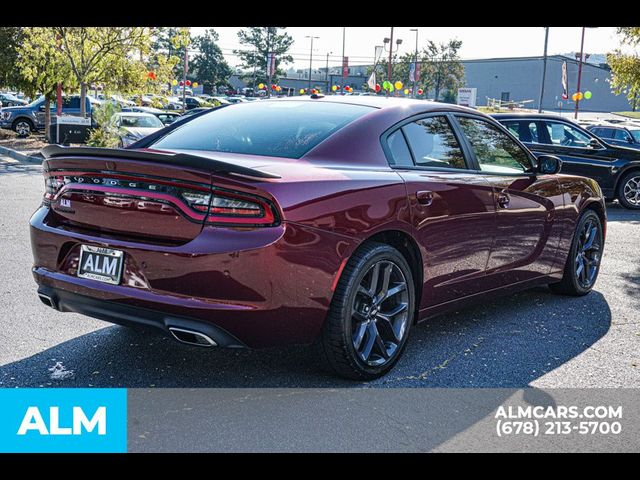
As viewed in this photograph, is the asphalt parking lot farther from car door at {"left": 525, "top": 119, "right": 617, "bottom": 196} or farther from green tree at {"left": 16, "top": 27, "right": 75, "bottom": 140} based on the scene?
green tree at {"left": 16, "top": 27, "right": 75, "bottom": 140}

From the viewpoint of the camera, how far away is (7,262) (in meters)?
6.96

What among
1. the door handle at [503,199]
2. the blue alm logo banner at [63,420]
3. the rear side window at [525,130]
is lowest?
the blue alm logo banner at [63,420]

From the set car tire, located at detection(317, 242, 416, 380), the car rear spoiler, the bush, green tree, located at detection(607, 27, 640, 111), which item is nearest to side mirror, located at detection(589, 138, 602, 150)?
green tree, located at detection(607, 27, 640, 111)

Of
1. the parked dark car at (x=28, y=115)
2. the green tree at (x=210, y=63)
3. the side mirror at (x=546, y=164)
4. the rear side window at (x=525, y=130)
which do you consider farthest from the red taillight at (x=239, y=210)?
the green tree at (x=210, y=63)

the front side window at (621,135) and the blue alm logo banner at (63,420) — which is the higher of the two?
the front side window at (621,135)

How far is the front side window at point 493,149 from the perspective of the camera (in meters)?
5.31

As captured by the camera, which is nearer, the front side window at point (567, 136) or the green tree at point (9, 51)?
the front side window at point (567, 136)

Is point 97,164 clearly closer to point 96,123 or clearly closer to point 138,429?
point 138,429

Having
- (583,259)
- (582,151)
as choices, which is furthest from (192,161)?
(582,151)

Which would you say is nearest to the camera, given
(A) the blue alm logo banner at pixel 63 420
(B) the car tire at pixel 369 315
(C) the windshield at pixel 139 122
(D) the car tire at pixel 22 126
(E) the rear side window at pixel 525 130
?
(A) the blue alm logo banner at pixel 63 420

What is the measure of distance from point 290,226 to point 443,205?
1293 millimetres

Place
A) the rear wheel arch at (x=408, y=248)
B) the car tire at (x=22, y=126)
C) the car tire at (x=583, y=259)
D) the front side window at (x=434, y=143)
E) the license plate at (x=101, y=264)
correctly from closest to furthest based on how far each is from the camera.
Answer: the license plate at (x=101, y=264) < the rear wheel arch at (x=408, y=248) < the front side window at (x=434, y=143) < the car tire at (x=583, y=259) < the car tire at (x=22, y=126)

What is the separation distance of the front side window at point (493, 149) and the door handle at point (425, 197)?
84 centimetres

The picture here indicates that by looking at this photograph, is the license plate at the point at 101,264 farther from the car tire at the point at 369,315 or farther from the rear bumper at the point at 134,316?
the car tire at the point at 369,315
